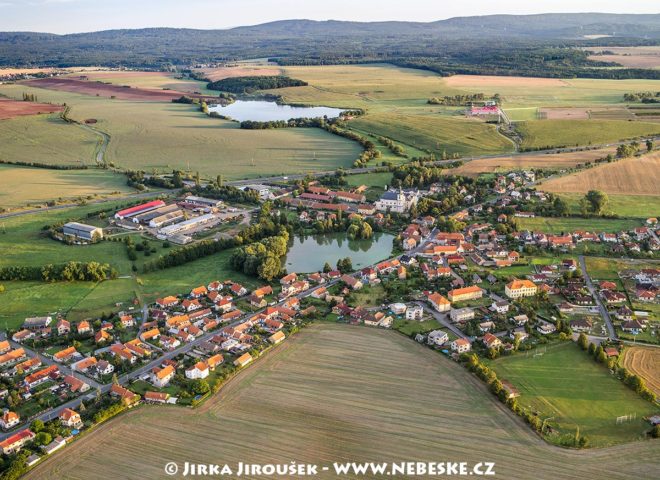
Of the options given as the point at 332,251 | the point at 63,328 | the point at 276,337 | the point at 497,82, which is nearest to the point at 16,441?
the point at 63,328

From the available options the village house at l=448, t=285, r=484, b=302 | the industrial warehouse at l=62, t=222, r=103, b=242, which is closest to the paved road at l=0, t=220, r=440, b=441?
the village house at l=448, t=285, r=484, b=302

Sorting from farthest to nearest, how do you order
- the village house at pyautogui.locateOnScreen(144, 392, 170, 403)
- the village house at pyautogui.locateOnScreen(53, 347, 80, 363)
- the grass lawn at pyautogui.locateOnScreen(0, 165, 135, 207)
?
the grass lawn at pyautogui.locateOnScreen(0, 165, 135, 207) < the village house at pyautogui.locateOnScreen(53, 347, 80, 363) < the village house at pyautogui.locateOnScreen(144, 392, 170, 403)

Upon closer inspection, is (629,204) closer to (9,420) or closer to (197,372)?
(197,372)

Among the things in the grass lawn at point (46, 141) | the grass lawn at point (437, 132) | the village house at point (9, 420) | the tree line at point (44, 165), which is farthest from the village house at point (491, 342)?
the grass lawn at point (46, 141)

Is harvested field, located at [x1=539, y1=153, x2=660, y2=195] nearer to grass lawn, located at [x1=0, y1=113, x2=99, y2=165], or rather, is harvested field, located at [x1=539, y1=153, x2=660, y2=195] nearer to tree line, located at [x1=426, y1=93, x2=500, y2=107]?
tree line, located at [x1=426, y1=93, x2=500, y2=107]

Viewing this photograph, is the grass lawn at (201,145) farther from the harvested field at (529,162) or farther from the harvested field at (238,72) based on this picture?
the harvested field at (238,72)

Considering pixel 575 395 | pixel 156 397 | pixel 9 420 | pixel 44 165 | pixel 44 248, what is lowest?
pixel 9 420

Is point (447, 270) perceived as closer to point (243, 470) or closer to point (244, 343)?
point (244, 343)
